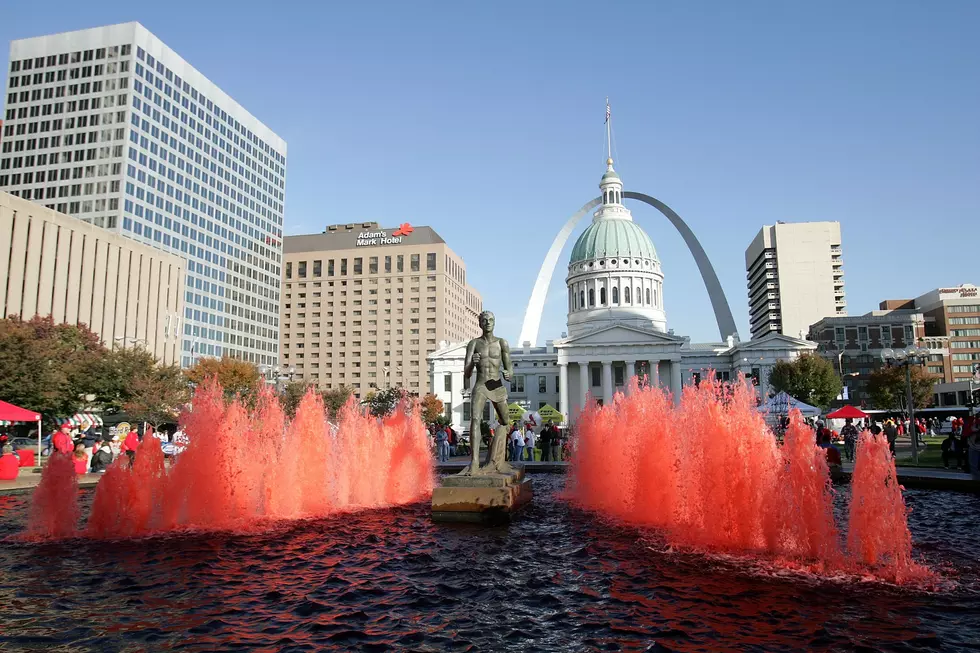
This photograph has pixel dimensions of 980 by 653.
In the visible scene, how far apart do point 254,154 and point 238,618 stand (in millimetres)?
117469

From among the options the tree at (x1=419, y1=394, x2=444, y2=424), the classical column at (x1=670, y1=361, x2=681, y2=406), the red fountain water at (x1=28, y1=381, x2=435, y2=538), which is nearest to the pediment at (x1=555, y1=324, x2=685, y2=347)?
the classical column at (x1=670, y1=361, x2=681, y2=406)

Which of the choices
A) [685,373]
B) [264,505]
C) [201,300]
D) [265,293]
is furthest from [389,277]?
[264,505]

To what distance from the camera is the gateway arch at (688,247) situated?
110000mm

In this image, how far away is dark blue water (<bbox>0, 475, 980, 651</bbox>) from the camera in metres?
6.77

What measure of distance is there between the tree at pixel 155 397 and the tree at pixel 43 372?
2.68 metres

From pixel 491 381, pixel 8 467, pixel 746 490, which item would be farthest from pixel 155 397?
pixel 746 490

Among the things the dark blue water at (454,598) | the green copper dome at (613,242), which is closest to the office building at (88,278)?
the green copper dome at (613,242)

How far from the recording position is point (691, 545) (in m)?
11.0

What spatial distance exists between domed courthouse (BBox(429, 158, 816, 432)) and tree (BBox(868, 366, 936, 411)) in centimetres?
1735

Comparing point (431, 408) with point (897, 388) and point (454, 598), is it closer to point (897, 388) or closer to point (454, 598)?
point (897, 388)

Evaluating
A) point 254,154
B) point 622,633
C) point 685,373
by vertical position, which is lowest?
point 622,633

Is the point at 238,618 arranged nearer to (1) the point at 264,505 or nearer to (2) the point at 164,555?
(2) the point at 164,555

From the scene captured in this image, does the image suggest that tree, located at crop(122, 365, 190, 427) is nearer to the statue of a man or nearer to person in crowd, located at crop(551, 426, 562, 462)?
person in crowd, located at crop(551, 426, 562, 462)

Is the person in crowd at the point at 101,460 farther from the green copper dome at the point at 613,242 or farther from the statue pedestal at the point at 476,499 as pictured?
the green copper dome at the point at 613,242
